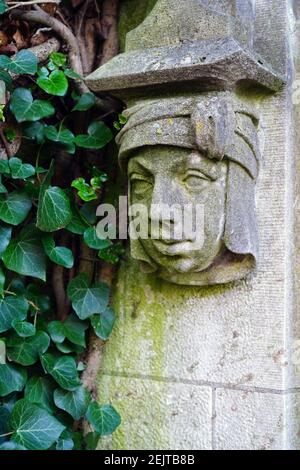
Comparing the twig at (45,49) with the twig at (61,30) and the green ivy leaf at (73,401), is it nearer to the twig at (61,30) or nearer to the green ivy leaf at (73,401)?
the twig at (61,30)

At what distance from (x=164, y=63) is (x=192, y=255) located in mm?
412

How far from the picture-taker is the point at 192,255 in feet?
4.30

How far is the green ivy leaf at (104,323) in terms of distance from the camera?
4.85 feet

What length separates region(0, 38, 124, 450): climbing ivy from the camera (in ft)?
4.48

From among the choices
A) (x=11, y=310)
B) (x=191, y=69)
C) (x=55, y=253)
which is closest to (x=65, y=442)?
(x=11, y=310)

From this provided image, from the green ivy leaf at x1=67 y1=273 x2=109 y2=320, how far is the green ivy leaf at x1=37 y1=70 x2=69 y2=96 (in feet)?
1.44

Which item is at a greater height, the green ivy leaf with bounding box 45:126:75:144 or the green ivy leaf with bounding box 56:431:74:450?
the green ivy leaf with bounding box 45:126:75:144

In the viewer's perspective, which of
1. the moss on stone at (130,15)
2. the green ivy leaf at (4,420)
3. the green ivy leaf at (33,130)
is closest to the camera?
the green ivy leaf at (4,420)

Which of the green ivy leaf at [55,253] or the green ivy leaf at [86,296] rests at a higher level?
the green ivy leaf at [55,253]

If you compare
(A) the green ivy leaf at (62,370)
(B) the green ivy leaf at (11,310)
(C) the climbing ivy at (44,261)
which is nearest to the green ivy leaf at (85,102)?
(C) the climbing ivy at (44,261)

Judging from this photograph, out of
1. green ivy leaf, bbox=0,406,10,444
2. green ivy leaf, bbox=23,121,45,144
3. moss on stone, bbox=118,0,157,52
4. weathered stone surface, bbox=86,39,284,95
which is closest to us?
weathered stone surface, bbox=86,39,284,95

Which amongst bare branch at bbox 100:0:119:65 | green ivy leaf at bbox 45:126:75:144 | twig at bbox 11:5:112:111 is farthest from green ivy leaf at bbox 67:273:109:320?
bare branch at bbox 100:0:119:65

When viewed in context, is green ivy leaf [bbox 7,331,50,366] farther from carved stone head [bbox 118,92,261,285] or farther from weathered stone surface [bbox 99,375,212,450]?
carved stone head [bbox 118,92,261,285]

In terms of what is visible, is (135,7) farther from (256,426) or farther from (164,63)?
(256,426)
